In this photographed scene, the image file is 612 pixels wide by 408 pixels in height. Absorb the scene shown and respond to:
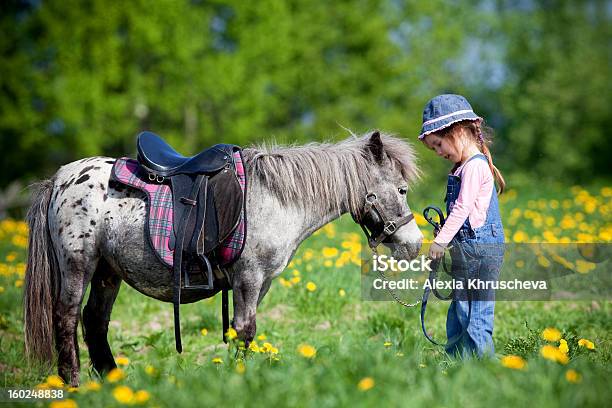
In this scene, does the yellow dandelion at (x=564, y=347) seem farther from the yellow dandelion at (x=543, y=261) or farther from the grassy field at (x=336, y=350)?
the yellow dandelion at (x=543, y=261)

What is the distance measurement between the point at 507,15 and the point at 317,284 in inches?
943

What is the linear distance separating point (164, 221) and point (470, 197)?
6.14 feet

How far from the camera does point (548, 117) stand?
21906 mm

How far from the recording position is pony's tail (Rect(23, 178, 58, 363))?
405cm

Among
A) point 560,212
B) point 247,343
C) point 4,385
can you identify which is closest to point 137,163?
point 247,343

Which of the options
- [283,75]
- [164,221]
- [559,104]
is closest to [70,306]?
[164,221]

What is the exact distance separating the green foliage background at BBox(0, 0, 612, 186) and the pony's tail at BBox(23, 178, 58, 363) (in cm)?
1012

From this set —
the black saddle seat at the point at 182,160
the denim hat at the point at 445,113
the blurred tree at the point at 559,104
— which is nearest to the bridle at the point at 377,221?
the denim hat at the point at 445,113

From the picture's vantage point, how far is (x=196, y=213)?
148 inches

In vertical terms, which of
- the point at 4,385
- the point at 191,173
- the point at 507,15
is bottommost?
the point at 4,385

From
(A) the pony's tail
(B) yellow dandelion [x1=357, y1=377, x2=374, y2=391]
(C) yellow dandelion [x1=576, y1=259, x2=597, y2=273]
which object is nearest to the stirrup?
(A) the pony's tail

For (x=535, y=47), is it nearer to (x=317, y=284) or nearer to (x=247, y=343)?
(x=317, y=284)

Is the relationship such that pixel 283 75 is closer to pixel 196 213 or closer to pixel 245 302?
pixel 196 213

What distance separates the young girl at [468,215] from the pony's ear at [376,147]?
27cm
